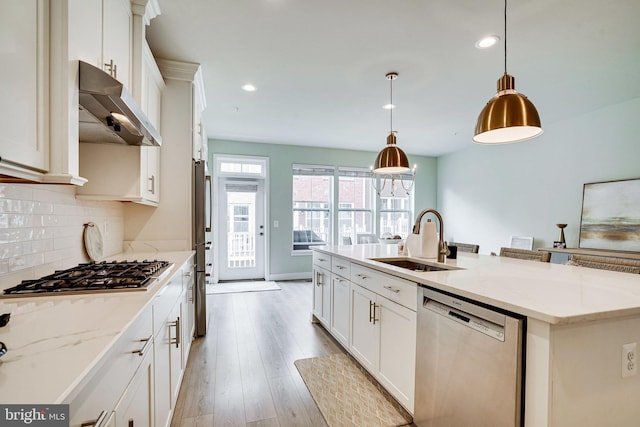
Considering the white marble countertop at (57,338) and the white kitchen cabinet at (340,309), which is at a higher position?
the white marble countertop at (57,338)

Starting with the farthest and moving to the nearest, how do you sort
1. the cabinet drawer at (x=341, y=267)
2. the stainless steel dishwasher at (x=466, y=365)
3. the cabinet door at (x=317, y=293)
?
the cabinet door at (x=317, y=293), the cabinet drawer at (x=341, y=267), the stainless steel dishwasher at (x=466, y=365)

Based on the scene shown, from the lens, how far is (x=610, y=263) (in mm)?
1933

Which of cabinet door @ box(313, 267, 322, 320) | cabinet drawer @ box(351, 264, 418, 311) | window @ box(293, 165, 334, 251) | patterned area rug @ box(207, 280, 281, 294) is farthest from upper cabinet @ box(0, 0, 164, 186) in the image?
window @ box(293, 165, 334, 251)

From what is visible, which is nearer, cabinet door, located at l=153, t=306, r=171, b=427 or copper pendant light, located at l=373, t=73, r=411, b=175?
cabinet door, located at l=153, t=306, r=171, b=427

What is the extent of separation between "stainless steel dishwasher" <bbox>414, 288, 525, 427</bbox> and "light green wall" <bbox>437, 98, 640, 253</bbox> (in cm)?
395

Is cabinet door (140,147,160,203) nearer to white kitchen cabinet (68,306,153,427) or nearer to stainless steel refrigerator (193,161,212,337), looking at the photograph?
stainless steel refrigerator (193,161,212,337)

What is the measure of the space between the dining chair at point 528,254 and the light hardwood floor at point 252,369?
5.66 ft

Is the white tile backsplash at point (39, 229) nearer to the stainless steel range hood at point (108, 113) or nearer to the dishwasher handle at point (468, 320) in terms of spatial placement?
the stainless steel range hood at point (108, 113)

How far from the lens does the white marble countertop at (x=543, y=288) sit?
104 cm

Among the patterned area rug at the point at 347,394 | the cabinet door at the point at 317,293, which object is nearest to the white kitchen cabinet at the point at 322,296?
the cabinet door at the point at 317,293

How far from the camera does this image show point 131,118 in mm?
1484

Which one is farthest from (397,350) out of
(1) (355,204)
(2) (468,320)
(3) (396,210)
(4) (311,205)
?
(3) (396,210)

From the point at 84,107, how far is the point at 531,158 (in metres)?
5.71

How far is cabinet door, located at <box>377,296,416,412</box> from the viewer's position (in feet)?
5.57
